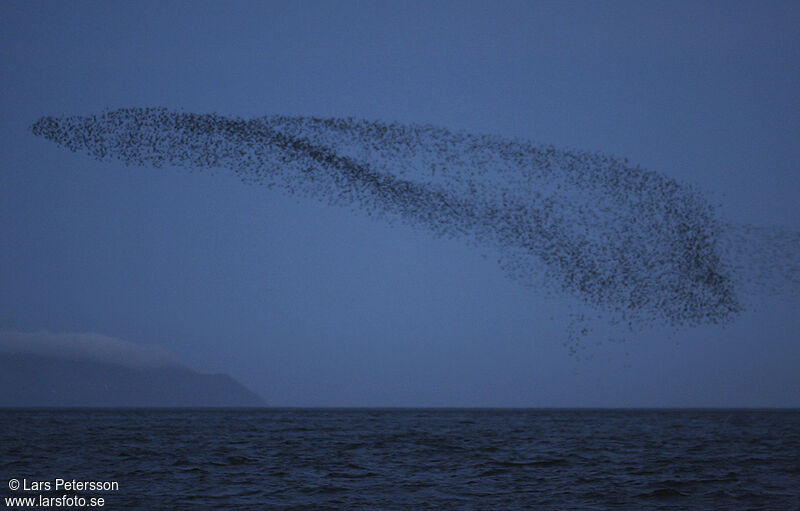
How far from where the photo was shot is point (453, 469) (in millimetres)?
46719

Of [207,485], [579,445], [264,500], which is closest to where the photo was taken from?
[264,500]

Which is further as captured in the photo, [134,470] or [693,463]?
[693,463]

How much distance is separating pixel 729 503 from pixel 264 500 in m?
20.4

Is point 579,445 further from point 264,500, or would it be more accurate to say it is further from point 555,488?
point 264,500

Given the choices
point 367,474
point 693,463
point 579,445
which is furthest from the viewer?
point 579,445

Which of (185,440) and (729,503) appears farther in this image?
(185,440)

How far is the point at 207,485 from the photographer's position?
38500 millimetres

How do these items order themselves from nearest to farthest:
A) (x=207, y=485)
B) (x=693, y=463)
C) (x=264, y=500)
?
(x=264, y=500)
(x=207, y=485)
(x=693, y=463)

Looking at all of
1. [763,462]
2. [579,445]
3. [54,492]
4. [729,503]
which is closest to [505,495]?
[729,503]

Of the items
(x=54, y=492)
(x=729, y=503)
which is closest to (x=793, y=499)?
(x=729, y=503)

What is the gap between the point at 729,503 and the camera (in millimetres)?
34750

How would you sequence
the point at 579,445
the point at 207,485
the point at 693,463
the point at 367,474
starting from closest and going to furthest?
the point at 207,485, the point at 367,474, the point at 693,463, the point at 579,445

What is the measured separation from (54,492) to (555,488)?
23.5 m

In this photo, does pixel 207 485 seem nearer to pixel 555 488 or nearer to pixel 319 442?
pixel 555 488
